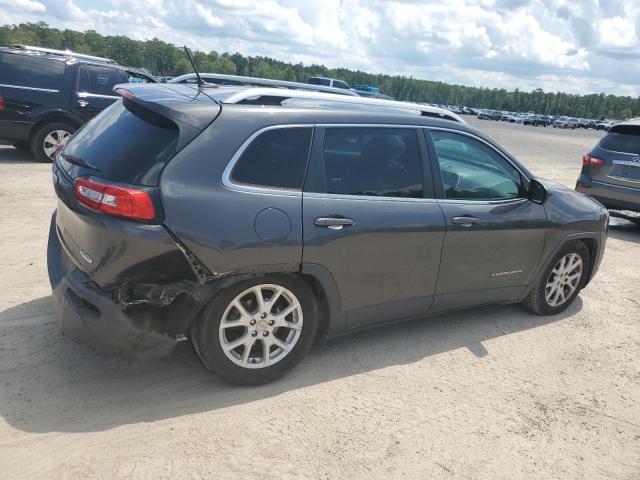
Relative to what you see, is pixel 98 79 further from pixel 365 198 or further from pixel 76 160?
pixel 365 198

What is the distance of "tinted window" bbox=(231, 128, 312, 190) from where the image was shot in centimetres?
329

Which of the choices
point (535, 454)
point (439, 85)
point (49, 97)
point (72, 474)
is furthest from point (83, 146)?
point (439, 85)

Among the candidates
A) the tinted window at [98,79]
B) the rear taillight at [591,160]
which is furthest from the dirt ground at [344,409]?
the tinted window at [98,79]

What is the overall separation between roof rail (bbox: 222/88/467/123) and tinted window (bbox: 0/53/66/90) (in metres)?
7.83

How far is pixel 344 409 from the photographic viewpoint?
3.39 m

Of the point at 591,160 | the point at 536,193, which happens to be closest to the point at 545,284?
the point at 536,193

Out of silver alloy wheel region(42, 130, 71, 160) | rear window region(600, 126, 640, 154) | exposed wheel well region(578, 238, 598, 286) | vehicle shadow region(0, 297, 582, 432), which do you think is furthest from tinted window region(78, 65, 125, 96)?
exposed wheel well region(578, 238, 598, 286)

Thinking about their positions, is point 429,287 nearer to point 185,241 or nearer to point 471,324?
point 471,324

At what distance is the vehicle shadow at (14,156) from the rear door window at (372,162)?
8.30 metres

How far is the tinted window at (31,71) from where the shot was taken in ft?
31.7

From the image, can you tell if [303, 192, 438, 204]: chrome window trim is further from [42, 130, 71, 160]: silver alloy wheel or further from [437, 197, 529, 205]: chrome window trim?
[42, 130, 71, 160]: silver alloy wheel

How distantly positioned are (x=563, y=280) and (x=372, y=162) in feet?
7.93

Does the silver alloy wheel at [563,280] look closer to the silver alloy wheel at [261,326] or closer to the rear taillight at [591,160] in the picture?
the silver alloy wheel at [261,326]

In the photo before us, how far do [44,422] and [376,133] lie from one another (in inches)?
105
